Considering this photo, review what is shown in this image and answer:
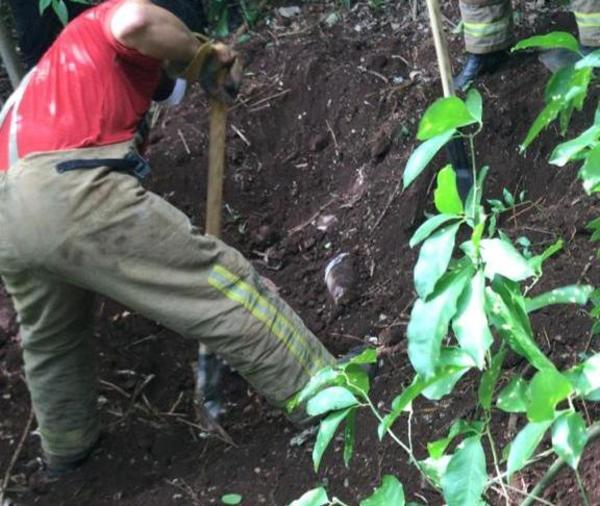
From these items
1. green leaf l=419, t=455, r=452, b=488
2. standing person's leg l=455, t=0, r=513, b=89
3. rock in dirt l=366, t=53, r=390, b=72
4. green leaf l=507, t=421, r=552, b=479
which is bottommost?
rock in dirt l=366, t=53, r=390, b=72

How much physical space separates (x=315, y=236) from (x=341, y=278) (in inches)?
14.5

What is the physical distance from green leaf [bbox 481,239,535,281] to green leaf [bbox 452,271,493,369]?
0.02 meters

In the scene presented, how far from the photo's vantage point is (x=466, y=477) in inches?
47.6

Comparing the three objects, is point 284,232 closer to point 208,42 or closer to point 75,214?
point 208,42

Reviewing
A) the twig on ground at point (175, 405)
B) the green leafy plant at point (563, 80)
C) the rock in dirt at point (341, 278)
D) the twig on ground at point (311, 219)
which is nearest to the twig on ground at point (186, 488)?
the twig on ground at point (175, 405)

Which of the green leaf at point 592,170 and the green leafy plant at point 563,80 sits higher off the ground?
the green leafy plant at point 563,80

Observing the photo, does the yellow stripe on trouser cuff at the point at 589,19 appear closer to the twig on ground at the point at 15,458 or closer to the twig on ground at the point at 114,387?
the twig on ground at the point at 114,387

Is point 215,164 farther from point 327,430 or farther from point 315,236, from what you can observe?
point 327,430

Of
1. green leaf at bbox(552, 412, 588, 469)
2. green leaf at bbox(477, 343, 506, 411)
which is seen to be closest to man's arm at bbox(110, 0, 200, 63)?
green leaf at bbox(477, 343, 506, 411)

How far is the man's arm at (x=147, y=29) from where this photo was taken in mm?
2486

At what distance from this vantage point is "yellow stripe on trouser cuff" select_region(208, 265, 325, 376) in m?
2.70

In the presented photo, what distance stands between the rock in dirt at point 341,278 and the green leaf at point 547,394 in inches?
91.7

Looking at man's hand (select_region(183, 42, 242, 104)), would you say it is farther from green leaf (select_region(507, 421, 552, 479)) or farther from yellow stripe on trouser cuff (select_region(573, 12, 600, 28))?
green leaf (select_region(507, 421, 552, 479))

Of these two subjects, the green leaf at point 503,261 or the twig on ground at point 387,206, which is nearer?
the green leaf at point 503,261
